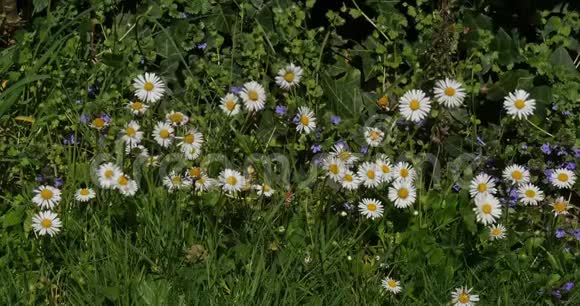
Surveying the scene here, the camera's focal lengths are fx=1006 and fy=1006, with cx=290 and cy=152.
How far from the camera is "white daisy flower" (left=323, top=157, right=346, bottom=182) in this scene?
323 cm

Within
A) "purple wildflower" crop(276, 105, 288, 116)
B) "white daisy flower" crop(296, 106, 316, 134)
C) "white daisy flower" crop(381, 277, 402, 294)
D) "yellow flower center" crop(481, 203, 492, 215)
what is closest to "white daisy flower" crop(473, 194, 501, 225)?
"yellow flower center" crop(481, 203, 492, 215)

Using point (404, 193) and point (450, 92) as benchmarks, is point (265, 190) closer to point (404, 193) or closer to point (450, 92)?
point (404, 193)

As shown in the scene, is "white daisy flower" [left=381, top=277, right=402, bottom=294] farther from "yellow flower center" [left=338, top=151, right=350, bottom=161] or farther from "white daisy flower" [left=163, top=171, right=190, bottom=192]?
"white daisy flower" [left=163, top=171, right=190, bottom=192]

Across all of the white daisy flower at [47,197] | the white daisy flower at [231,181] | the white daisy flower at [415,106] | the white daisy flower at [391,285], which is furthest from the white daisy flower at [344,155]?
the white daisy flower at [47,197]

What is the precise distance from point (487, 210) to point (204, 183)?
0.90 m

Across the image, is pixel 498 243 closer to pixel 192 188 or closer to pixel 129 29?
pixel 192 188

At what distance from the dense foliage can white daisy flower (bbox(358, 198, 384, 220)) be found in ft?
0.17

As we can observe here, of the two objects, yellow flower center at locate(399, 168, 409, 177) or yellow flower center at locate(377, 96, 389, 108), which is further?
yellow flower center at locate(377, 96, 389, 108)

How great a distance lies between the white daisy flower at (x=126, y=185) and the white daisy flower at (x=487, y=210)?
3.52 ft

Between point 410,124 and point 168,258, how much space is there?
1122 mm

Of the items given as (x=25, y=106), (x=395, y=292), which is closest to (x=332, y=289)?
(x=395, y=292)

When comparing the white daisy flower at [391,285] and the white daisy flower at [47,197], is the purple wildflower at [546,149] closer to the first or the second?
the white daisy flower at [391,285]

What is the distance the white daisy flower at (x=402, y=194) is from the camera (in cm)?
320

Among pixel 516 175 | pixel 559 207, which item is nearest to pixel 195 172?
pixel 516 175
